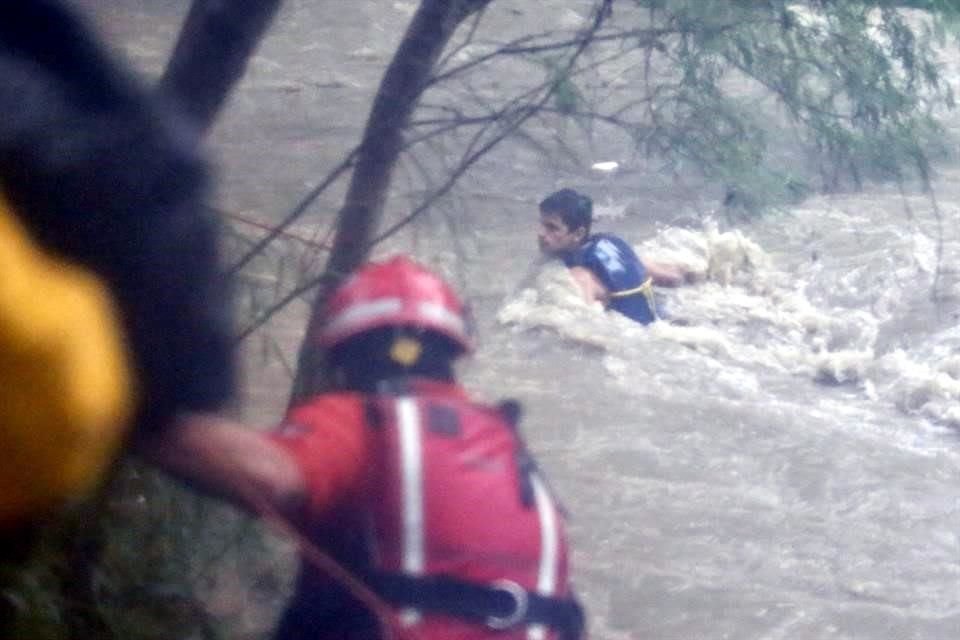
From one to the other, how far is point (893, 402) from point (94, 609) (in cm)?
620

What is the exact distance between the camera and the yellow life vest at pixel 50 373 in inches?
40.9

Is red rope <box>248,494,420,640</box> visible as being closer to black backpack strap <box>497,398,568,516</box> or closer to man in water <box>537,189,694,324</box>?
black backpack strap <box>497,398,568,516</box>

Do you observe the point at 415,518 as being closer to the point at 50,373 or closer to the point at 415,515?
the point at 415,515

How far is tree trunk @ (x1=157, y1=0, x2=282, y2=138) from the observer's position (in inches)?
117

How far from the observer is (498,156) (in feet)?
18.2

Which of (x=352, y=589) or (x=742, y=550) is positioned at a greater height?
(x=352, y=589)

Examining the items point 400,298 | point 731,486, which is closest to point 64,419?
point 400,298

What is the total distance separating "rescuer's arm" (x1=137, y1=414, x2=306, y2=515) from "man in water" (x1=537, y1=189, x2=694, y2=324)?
5745mm

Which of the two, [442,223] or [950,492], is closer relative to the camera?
[442,223]

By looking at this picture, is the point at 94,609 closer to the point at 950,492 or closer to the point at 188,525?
the point at 188,525

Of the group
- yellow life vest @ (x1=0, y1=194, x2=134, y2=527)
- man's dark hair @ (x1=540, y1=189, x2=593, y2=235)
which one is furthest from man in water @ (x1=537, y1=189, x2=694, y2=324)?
yellow life vest @ (x1=0, y1=194, x2=134, y2=527)

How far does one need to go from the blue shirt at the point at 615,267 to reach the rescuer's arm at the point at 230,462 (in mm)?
6022

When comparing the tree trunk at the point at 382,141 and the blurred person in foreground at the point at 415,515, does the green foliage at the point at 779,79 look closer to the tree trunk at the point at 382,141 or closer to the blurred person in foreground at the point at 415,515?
the tree trunk at the point at 382,141

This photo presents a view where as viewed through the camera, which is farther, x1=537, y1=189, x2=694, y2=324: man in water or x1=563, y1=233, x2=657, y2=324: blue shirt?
x1=563, y1=233, x2=657, y2=324: blue shirt
